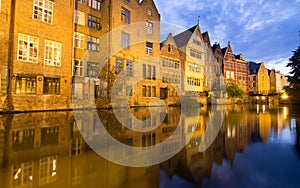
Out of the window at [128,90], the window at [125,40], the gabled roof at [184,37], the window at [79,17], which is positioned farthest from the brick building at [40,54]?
the gabled roof at [184,37]

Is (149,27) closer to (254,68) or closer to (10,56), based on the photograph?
(10,56)

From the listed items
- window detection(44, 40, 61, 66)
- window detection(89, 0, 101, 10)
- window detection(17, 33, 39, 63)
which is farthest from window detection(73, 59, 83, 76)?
window detection(89, 0, 101, 10)

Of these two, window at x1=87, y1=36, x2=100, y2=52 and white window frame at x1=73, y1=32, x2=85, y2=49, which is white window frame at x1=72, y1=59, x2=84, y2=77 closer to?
white window frame at x1=73, y1=32, x2=85, y2=49

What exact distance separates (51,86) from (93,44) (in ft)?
26.5

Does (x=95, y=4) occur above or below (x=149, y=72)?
above

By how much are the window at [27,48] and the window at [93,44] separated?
21.3ft

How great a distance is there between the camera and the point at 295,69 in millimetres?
29266

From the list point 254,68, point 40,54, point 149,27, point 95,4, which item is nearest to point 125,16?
point 95,4

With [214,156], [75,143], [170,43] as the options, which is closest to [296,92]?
[170,43]

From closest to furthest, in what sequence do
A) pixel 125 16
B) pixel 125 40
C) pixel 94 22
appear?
pixel 94 22, pixel 125 40, pixel 125 16

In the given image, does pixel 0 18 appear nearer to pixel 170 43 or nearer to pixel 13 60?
pixel 13 60

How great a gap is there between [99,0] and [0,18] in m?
12.3

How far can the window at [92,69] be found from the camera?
21195 mm

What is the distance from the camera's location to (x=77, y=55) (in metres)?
20.2
